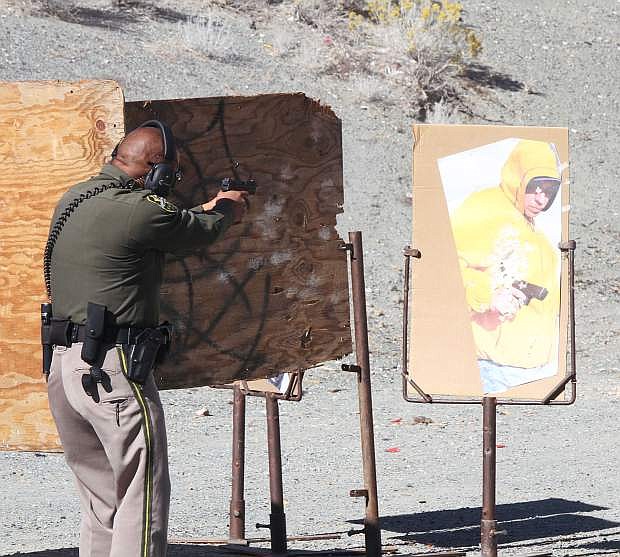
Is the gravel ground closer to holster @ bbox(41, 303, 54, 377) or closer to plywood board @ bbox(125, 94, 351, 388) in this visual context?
plywood board @ bbox(125, 94, 351, 388)

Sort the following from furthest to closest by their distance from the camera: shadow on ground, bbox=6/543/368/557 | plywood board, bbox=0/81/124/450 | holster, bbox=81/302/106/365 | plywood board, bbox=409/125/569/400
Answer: plywood board, bbox=409/125/569/400 → shadow on ground, bbox=6/543/368/557 → plywood board, bbox=0/81/124/450 → holster, bbox=81/302/106/365

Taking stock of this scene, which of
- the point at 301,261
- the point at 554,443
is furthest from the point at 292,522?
the point at 554,443

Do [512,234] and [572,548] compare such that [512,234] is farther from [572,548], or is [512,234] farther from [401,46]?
[401,46]

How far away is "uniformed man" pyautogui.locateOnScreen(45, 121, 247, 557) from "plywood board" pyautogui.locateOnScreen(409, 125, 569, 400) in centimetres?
200

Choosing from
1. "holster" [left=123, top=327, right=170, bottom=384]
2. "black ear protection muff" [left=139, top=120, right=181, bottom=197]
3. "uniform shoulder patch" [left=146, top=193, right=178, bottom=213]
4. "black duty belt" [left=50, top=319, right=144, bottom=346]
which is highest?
"black ear protection muff" [left=139, top=120, right=181, bottom=197]

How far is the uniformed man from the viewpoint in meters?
4.26

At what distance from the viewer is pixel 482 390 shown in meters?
6.07

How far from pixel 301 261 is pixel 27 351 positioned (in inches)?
47.8

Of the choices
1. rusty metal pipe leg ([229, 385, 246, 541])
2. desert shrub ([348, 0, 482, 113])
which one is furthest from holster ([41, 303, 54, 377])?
desert shrub ([348, 0, 482, 113])

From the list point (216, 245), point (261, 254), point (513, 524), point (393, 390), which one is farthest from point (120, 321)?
point (393, 390)

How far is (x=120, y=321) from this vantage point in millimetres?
4285

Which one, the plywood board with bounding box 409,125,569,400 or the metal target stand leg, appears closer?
the metal target stand leg

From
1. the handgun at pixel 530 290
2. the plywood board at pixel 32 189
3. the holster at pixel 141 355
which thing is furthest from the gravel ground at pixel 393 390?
the holster at pixel 141 355

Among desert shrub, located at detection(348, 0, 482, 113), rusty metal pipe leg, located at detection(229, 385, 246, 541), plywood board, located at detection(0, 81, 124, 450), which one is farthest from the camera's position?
desert shrub, located at detection(348, 0, 482, 113)
